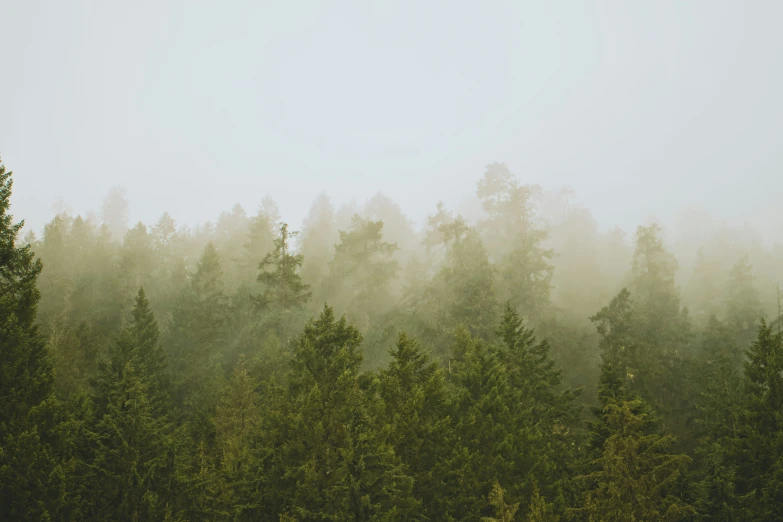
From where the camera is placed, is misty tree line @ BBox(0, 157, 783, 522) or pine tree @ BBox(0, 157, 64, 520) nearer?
pine tree @ BBox(0, 157, 64, 520)

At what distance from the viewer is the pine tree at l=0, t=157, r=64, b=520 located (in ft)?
49.0

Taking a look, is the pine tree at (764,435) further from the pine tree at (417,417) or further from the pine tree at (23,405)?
the pine tree at (23,405)

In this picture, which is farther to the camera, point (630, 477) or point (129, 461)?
point (129, 461)

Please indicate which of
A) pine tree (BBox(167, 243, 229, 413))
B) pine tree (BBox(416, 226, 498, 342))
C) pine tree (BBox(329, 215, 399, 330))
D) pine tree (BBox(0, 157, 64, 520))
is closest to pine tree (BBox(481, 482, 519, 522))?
pine tree (BBox(0, 157, 64, 520))

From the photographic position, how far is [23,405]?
637 inches

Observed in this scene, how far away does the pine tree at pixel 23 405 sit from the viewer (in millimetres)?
14938

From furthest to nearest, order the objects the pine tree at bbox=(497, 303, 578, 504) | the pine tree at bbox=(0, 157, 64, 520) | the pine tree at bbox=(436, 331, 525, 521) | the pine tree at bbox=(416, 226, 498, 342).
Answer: the pine tree at bbox=(416, 226, 498, 342) < the pine tree at bbox=(497, 303, 578, 504) < the pine tree at bbox=(436, 331, 525, 521) < the pine tree at bbox=(0, 157, 64, 520)

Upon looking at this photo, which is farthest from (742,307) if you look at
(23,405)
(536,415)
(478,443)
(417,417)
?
(23,405)

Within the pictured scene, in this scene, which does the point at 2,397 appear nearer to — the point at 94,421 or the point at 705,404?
the point at 94,421

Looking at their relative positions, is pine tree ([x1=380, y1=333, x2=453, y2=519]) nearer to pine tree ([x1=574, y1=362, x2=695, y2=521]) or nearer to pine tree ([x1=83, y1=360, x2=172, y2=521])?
pine tree ([x1=574, y1=362, x2=695, y2=521])

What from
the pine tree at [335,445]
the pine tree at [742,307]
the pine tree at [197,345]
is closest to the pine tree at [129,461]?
the pine tree at [335,445]

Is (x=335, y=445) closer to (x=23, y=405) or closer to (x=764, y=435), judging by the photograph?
(x=23, y=405)

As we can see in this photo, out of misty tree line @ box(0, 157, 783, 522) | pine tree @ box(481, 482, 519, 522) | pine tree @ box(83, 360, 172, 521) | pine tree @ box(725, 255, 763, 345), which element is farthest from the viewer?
pine tree @ box(725, 255, 763, 345)

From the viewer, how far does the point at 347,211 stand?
90.4 m
